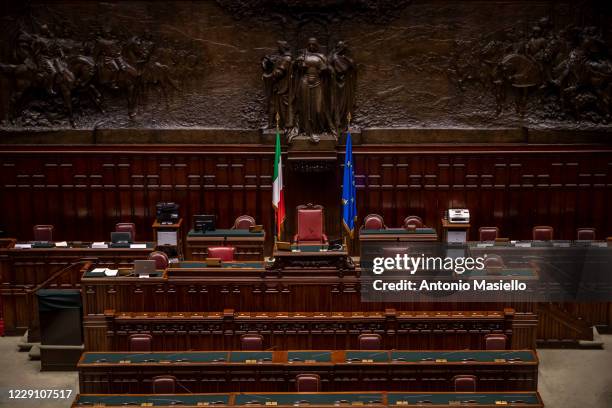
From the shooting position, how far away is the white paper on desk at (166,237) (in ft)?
59.8

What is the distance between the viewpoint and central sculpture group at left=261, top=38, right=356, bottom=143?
1834cm

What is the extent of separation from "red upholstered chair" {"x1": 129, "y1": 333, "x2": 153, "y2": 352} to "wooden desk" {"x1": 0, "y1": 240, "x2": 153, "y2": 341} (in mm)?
2857

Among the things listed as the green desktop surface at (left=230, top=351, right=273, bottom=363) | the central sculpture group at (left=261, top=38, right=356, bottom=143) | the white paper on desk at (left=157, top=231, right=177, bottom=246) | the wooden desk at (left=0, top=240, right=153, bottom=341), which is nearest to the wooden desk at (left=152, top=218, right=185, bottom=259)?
the white paper on desk at (left=157, top=231, right=177, bottom=246)

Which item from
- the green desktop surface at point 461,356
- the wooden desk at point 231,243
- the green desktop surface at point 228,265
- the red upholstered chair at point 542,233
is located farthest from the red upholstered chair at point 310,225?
the red upholstered chair at point 542,233

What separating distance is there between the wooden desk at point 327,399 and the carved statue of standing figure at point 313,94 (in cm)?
664

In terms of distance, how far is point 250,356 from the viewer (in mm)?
14211

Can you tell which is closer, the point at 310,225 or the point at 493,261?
the point at 493,261

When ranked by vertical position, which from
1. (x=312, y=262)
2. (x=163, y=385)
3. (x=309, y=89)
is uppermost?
(x=309, y=89)

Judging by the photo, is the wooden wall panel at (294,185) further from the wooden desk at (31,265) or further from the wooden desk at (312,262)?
the wooden desk at (312,262)

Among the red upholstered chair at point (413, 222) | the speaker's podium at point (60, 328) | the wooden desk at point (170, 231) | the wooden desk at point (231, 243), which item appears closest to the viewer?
A: the speaker's podium at point (60, 328)

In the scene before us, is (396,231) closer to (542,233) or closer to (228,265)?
(542,233)

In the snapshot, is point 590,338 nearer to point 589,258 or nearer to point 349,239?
point 589,258

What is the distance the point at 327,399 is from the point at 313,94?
7285mm

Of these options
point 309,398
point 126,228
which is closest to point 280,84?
point 126,228
